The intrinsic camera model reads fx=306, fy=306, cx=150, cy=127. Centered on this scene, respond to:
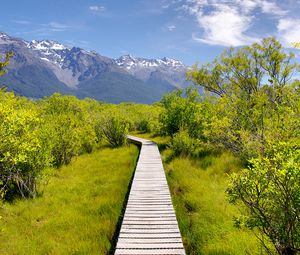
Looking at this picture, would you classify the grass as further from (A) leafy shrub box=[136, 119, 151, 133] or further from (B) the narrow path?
(A) leafy shrub box=[136, 119, 151, 133]

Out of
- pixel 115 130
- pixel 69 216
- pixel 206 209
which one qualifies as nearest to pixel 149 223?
pixel 206 209

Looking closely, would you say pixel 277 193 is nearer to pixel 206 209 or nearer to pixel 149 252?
pixel 149 252

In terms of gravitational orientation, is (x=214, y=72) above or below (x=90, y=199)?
above

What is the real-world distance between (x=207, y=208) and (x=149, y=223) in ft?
9.60

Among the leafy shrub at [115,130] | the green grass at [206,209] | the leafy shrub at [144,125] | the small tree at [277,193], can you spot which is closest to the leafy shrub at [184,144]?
the green grass at [206,209]

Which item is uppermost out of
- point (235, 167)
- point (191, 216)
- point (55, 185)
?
point (235, 167)

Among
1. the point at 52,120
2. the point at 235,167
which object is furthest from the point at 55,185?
the point at 235,167

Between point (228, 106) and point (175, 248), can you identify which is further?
point (228, 106)

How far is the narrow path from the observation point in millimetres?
8062

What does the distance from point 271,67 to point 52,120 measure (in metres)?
16.7

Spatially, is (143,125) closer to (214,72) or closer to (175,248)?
(214,72)

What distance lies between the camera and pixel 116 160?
2308 cm

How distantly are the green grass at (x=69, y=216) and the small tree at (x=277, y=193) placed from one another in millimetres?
5192

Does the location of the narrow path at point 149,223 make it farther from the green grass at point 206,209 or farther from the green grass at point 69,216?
the green grass at point 69,216
